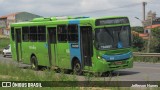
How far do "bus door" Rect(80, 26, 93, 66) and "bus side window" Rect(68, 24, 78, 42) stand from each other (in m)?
0.49

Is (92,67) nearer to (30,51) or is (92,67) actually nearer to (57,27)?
(57,27)

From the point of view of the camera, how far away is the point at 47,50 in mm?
23484

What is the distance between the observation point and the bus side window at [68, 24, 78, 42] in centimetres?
2036

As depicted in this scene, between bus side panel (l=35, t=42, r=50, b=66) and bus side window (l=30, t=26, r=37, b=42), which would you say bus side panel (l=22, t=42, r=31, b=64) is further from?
bus side panel (l=35, t=42, r=50, b=66)

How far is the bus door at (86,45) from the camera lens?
1948 centimetres

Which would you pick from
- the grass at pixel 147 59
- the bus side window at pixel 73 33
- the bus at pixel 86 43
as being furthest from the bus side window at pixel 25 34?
the grass at pixel 147 59

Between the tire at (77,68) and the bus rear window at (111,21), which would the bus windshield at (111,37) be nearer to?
the bus rear window at (111,21)

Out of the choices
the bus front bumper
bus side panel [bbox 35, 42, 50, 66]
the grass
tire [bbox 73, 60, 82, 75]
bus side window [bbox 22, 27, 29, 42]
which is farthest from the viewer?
the grass

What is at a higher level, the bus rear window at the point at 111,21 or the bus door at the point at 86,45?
the bus rear window at the point at 111,21

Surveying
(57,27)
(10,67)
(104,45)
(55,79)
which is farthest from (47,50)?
(55,79)

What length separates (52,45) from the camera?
22.9m

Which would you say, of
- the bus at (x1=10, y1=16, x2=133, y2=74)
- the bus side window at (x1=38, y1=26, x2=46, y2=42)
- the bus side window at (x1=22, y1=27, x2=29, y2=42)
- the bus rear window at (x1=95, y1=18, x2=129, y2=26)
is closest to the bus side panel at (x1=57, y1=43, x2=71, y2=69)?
the bus at (x1=10, y1=16, x2=133, y2=74)

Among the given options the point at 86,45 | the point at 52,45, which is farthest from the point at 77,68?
the point at 52,45

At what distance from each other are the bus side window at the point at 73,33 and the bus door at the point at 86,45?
1.59 feet
